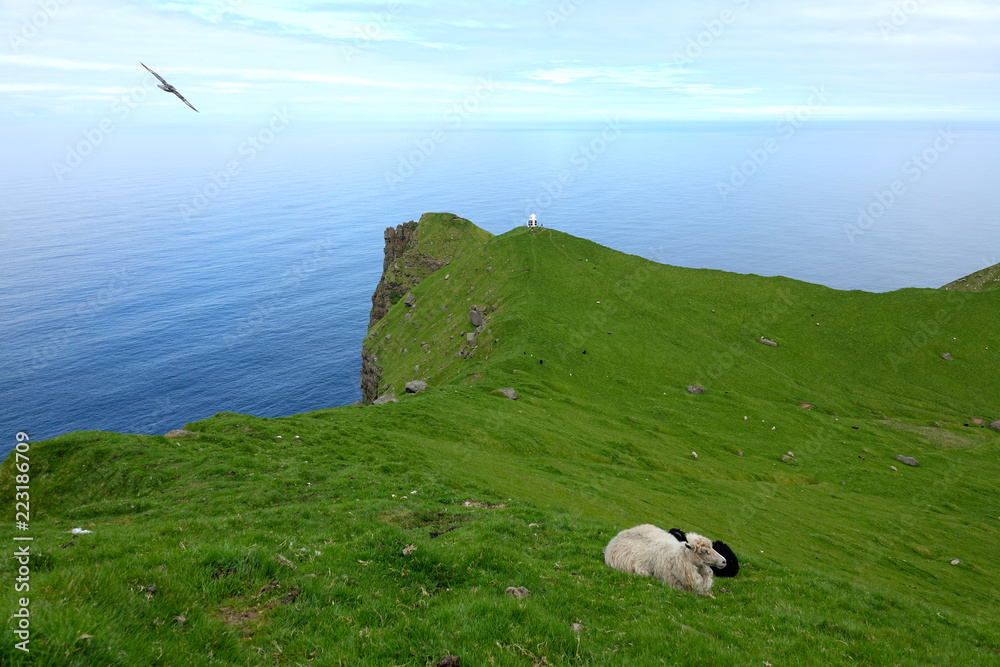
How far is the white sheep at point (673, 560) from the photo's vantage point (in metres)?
16.1

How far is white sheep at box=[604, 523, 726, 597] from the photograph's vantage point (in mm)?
16109

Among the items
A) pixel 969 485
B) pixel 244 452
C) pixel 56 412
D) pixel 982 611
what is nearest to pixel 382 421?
pixel 244 452

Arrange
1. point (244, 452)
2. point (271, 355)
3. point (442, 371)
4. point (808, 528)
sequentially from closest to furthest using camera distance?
1. point (244, 452)
2. point (808, 528)
3. point (442, 371)
4. point (271, 355)

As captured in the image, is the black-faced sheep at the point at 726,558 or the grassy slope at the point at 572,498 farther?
the black-faced sheep at the point at 726,558

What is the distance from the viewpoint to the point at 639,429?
197ft

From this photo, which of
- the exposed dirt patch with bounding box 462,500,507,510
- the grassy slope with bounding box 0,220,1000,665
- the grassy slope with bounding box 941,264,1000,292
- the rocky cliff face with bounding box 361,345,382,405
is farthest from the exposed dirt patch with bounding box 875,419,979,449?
the rocky cliff face with bounding box 361,345,382,405

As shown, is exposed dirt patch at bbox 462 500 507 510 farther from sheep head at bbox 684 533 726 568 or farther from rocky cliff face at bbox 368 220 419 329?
rocky cliff face at bbox 368 220 419 329

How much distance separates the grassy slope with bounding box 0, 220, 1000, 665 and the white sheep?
0.89 meters

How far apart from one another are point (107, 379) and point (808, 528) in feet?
542

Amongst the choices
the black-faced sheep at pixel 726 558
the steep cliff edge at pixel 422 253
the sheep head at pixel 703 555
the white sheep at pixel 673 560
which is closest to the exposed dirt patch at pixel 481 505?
the white sheep at pixel 673 560

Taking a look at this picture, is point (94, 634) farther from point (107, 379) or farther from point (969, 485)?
point (107, 379)

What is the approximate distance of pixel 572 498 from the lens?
3416cm

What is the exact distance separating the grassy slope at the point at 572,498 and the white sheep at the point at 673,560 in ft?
2.90

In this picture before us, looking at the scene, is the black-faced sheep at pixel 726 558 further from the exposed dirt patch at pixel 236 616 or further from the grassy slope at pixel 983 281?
the grassy slope at pixel 983 281
